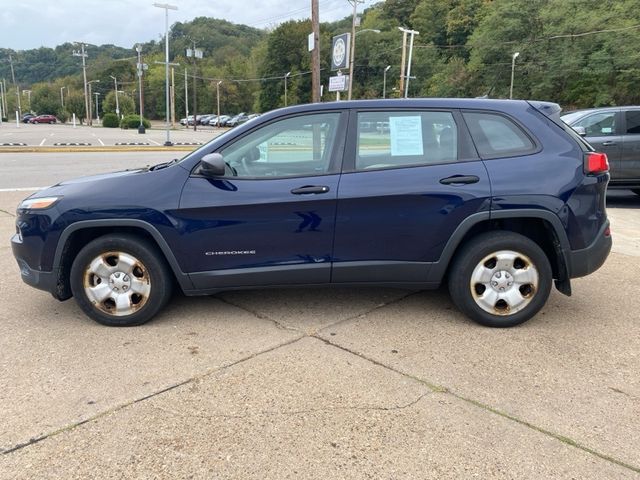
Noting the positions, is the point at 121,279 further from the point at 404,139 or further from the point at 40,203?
the point at 404,139

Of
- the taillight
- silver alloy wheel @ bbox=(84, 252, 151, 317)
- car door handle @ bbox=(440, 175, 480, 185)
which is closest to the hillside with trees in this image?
the taillight

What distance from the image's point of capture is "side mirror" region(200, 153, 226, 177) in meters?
3.72

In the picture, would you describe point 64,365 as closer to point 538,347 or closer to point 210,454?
point 210,454

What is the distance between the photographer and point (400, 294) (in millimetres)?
4801

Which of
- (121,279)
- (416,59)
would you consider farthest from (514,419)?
(416,59)

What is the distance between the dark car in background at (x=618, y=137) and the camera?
30.2ft

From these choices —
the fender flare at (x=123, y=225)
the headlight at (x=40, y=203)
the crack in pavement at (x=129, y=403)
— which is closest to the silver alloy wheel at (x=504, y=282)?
the crack in pavement at (x=129, y=403)

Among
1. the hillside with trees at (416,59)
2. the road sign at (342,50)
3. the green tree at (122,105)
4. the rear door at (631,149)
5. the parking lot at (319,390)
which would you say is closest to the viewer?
the parking lot at (319,390)

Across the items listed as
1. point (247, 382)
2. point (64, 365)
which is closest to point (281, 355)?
point (247, 382)

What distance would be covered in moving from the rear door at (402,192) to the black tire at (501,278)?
25 centimetres

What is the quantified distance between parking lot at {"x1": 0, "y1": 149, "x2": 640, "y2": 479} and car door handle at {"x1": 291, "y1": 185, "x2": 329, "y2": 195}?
1030 millimetres

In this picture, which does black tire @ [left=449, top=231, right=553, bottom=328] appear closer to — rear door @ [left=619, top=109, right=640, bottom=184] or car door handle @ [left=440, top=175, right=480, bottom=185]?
car door handle @ [left=440, top=175, right=480, bottom=185]

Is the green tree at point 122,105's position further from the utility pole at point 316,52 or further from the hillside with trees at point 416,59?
the utility pole at point 316,52

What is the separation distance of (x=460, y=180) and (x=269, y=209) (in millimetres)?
1390
